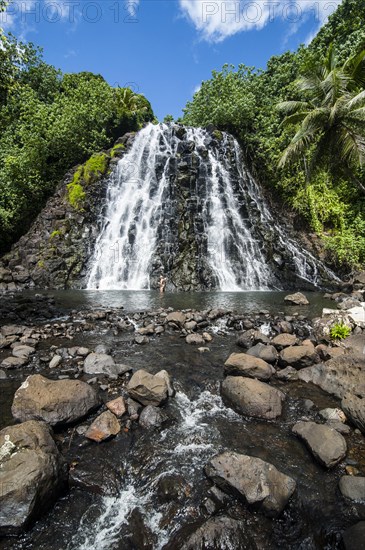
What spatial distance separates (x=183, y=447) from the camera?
15.2 feet

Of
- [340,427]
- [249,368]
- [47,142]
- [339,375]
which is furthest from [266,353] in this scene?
[47,142]

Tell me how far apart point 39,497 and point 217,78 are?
146ft

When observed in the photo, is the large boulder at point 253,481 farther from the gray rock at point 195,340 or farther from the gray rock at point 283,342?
the gray rock at point 195,340

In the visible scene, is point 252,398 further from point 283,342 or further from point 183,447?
point 283,342

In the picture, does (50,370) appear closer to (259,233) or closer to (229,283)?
(229,283)

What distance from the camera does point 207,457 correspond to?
4.40 metres

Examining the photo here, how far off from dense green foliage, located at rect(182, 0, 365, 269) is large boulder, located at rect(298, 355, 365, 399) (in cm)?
1558

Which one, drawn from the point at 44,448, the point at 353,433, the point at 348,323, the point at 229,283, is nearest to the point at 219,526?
the point at 44,448

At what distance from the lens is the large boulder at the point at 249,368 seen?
654 centimetres

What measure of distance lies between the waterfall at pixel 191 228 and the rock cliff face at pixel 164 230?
0.28 ft

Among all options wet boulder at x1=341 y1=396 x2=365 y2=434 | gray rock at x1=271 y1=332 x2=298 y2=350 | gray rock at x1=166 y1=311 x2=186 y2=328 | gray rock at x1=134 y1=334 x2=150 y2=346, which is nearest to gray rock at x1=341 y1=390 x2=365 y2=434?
wet boulder at x1=341 y1=396 x2=365 y2=434

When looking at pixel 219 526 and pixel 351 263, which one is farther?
pixel 351 263

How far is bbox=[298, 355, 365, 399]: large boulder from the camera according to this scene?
586 centimetres

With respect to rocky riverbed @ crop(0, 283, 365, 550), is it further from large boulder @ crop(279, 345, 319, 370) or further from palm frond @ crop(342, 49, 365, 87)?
palm frond @ crop(342, 49, 365, 87)
